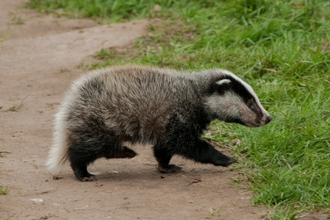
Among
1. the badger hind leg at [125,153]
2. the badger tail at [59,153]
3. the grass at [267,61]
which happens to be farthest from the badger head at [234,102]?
the badger tail at [59,153]

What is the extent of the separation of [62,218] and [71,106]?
4.58 feet

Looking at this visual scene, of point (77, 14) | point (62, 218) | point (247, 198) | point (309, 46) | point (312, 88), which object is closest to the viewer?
point (62, 218)

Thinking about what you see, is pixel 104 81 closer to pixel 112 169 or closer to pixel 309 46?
pixel 112 169

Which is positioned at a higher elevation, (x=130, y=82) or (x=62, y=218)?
(x=130, y=82)

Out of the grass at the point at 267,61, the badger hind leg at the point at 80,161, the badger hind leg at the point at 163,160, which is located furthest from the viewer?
the badger hind leg at the point at 163,160

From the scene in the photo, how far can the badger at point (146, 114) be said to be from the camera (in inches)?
252

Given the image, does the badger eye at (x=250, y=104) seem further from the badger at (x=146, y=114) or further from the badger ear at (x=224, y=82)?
the badger ear at (x=224, y=82)

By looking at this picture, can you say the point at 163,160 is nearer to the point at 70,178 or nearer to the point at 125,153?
the point at 125,153

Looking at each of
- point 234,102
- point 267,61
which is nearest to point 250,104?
point 234,102

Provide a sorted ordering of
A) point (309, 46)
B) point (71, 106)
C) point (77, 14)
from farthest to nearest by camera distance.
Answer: point (77, 14) → point (309, 46) → point (71, 106)

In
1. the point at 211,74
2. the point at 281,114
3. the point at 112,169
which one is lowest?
the point at 112,169

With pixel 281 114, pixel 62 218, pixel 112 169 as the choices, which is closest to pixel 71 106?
pixel 112 169

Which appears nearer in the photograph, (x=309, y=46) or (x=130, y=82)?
(x=130, y=82)

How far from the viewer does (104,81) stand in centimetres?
657
